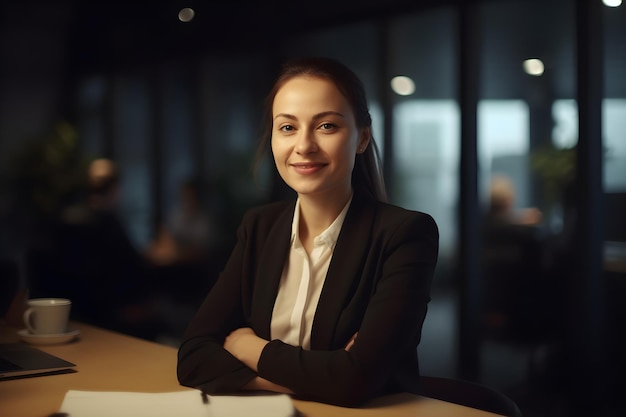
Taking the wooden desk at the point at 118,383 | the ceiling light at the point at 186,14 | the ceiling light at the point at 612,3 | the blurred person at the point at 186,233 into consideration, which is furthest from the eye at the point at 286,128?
the ceiling light at the point at 186,14

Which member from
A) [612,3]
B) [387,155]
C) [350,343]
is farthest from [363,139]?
[387,155]

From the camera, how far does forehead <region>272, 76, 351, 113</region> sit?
5.52 ft

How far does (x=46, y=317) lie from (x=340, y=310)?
0.89m

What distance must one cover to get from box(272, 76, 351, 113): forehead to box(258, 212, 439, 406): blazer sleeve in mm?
303

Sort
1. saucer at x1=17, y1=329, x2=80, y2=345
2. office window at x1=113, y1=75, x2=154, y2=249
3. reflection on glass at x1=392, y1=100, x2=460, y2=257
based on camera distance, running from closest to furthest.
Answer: saucer at x1=17, y1=329, x2=80, y2=345, reflection on glass at x1=392, y1=100, x2=460, y2=257, office window at x1=113, y1=75, x2=154, y2=249

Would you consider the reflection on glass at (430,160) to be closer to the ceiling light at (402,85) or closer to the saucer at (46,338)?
the ceiling light at (402,85)

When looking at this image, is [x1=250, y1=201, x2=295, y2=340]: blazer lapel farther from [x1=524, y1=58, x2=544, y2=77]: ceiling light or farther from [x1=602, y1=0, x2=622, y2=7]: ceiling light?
[x1=524, y1=58, x2=544, y2=77]: ceiling light

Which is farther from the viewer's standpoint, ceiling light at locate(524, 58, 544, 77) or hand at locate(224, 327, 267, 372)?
ceiling light at locate(524, 58, 544, 77)

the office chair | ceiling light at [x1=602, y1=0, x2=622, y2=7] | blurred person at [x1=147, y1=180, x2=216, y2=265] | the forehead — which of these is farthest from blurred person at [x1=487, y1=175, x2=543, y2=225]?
the forehead

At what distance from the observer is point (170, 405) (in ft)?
4.45

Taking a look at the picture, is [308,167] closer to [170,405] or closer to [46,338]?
[170,405]


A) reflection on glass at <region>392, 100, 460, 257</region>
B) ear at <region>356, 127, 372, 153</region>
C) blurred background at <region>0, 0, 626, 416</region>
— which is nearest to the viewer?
ear at <region>356, 127, 372, 153</region>

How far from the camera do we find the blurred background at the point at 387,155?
13.2ft

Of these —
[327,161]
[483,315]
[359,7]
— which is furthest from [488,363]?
[327,161]
